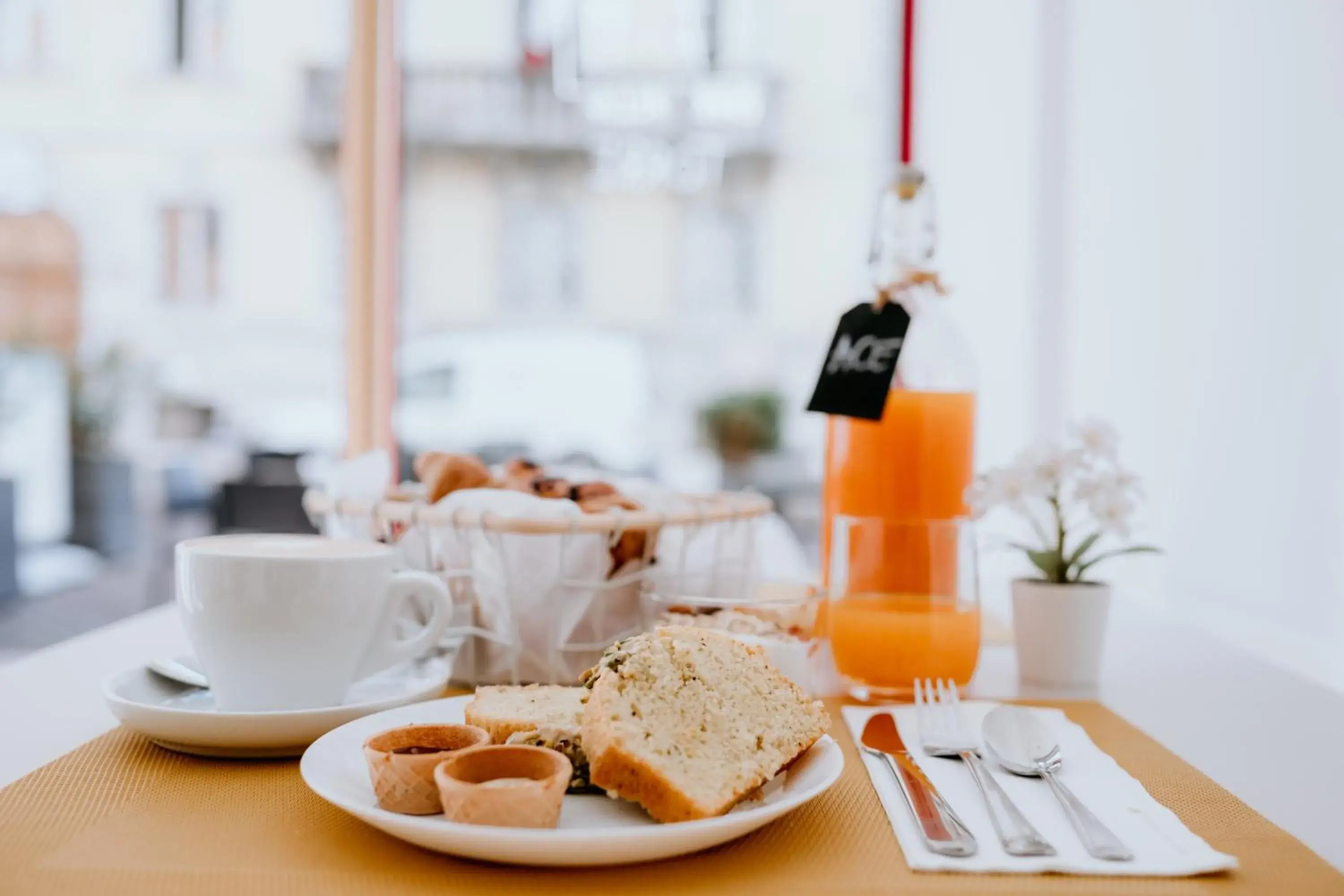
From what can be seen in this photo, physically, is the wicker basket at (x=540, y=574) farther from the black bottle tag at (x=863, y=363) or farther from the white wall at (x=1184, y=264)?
the white wall at (x=1184, y=264)

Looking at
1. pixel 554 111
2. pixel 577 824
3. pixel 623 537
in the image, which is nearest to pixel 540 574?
pixel 623 537

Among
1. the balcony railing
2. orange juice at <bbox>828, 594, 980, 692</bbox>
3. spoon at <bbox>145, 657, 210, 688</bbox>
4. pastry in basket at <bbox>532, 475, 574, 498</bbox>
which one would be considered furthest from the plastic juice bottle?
the balcony railing

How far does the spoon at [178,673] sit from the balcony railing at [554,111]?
6710mm

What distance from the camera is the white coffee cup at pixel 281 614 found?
62cm

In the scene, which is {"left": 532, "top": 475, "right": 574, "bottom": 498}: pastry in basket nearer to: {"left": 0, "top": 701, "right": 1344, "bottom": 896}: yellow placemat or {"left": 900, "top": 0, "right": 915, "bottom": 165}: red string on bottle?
{"left": 0, "top": 701, "right": 1344, "bottom": 896}: yellow placemat

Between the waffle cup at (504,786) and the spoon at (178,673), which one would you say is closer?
the waffle cup at (504,786)

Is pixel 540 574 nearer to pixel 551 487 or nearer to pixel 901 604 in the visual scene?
pixel 551 487

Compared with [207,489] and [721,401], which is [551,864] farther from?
[721,401]

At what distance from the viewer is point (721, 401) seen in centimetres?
731

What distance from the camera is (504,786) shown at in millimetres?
451

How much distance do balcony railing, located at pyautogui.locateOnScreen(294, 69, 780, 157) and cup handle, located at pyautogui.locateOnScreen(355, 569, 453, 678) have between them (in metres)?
6.72

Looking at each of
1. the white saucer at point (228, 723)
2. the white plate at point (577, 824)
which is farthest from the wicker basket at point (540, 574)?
the white plate at point (577, 824)

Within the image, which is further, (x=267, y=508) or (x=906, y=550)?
(x=267, y=508)

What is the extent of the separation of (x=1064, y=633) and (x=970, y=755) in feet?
0.83
